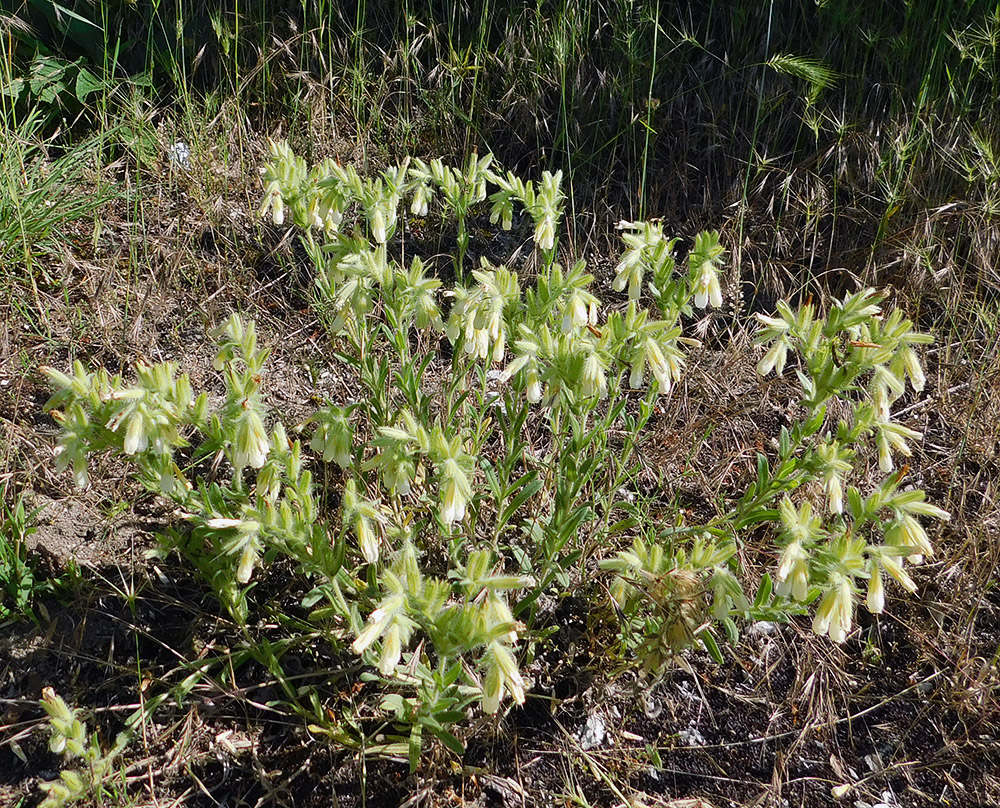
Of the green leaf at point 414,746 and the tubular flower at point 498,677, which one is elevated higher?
the tubular flower at point 498,677

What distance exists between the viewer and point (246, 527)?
1.66 metres

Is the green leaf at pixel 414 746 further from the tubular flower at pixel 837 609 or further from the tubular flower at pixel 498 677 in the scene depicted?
the tubular flower at pixel 837 609

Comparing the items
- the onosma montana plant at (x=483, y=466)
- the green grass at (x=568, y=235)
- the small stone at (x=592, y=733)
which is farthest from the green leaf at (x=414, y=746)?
the small stone at (x=592, y=733)

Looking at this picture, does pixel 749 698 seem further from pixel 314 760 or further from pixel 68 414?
pixel 68 414

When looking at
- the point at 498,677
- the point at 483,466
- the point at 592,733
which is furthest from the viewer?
the point at 592,733

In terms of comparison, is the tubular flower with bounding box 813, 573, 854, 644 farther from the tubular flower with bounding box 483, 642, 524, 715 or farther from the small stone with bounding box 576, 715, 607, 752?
the small stone with bounding box 576, 715, 607, 752

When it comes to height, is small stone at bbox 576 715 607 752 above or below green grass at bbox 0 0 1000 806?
below

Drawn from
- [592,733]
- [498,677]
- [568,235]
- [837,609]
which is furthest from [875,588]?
[568,235]

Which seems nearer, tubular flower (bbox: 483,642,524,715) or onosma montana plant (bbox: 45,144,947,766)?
tubular flower (bbox: 483,642,524,715)

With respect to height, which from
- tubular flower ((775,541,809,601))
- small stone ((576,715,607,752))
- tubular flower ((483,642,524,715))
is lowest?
small stone ((576,715,607,752))

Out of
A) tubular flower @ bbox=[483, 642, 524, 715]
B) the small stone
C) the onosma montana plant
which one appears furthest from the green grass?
tubular flower @ bbox=[483, 642, 524, 715]

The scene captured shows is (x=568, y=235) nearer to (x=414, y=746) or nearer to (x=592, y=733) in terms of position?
(x=592, y=733)

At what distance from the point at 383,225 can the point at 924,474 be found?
6.49 feet

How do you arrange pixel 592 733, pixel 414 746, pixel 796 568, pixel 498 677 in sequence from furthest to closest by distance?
pixel 592 733 < pixel 414 746 < pixel 796 568 < pixel 498 677
